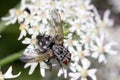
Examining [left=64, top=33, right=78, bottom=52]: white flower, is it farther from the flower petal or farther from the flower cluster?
the flower petal

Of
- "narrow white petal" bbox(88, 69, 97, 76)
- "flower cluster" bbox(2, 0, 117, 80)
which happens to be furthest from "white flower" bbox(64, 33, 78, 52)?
"narrow white petal" bbox(88, 69, 97, 76)

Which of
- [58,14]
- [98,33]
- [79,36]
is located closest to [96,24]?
[98,33]

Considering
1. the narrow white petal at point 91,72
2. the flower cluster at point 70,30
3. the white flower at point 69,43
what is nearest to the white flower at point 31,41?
the flower cluster at point 70,30

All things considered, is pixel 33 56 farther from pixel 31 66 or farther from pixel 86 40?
pixel 86 40

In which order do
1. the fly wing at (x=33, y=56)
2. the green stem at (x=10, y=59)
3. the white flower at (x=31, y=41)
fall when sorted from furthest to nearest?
the green stem at (x=10, y=59), the white flower at (x=31, y=41), the fly wing at (x=33, y=56)

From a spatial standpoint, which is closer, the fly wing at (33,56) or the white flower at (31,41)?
the fly wing at (33,56)

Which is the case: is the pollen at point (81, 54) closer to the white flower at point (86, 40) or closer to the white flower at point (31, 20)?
the white flower at point (86, 40)
